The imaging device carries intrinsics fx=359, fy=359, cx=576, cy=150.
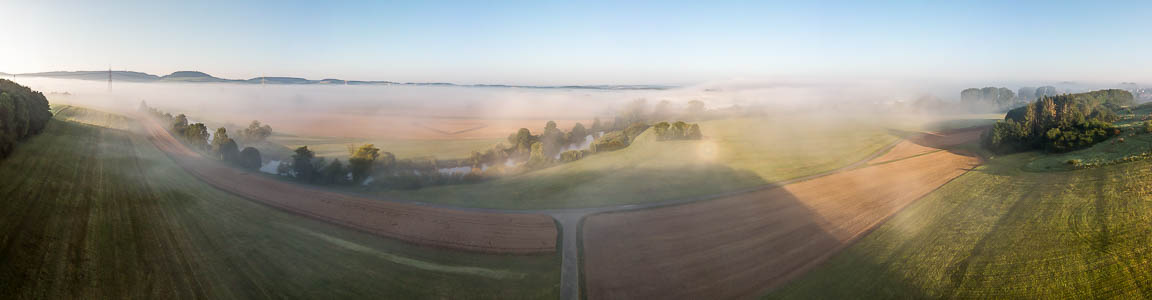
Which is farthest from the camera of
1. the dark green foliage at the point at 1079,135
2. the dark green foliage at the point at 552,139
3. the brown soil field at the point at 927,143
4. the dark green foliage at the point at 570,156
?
the dark green foliage at the point at 552,139

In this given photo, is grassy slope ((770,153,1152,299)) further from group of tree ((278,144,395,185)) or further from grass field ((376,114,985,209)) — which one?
group of tree ((278,144,395,185))

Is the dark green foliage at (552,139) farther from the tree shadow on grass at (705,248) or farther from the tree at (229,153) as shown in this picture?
the tree at (229,153)

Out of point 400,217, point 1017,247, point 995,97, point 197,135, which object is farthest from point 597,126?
point 995,97

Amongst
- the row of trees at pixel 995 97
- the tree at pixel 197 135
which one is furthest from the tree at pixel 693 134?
the row of trees at pixel 995 97

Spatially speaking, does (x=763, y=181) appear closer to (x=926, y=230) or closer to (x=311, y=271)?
(x=926, y=230)

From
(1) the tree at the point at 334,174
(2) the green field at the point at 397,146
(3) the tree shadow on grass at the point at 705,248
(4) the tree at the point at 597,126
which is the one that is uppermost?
(4) the tree at the point at 597,126

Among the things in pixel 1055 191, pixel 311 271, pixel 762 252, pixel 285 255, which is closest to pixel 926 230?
pixel 1055 191

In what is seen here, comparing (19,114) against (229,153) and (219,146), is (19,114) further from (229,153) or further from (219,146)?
(219,146)
